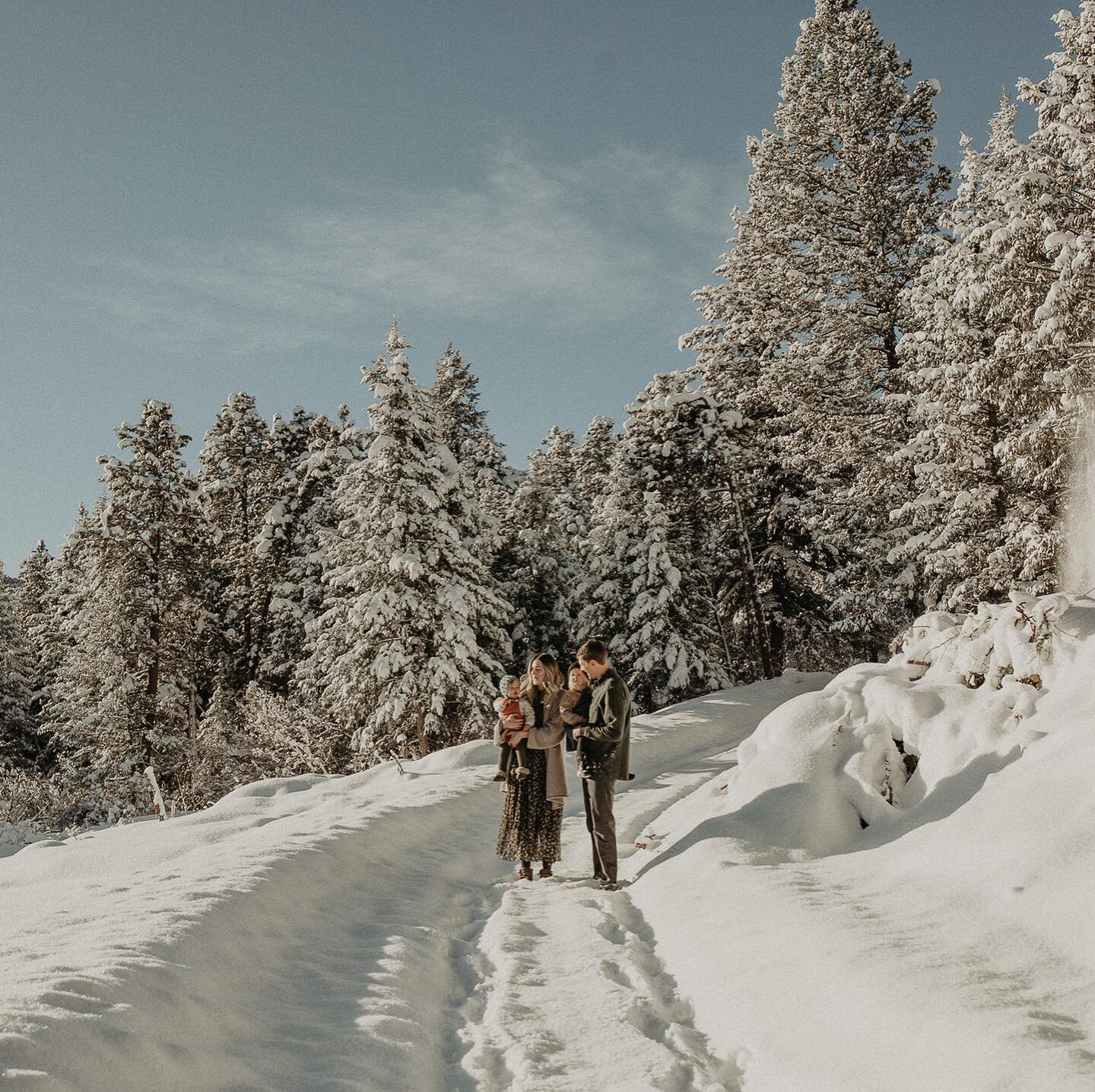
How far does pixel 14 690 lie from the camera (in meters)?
39.7

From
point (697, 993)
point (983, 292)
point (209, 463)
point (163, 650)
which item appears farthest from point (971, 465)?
point (209, 463)

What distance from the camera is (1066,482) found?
52.7ft

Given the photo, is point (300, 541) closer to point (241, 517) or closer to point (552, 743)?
point (241, 517)

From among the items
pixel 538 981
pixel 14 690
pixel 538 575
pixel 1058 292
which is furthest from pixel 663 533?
pixel 14 690

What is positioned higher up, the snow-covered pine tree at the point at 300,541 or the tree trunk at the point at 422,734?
the snow-covered pine tree at the point at 300,541

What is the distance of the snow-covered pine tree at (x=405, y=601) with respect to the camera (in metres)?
22.4

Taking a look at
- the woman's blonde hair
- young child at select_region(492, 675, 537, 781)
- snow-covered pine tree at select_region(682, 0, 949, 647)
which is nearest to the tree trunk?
snow-covered pine tree at select_region(682, 0, 949, 647)

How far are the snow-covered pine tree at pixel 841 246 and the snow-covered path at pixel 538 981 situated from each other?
1657 centimetres

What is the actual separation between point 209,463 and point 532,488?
689 inches

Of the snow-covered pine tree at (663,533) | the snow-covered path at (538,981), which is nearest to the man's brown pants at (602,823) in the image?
the snow-covered path at (538,981)

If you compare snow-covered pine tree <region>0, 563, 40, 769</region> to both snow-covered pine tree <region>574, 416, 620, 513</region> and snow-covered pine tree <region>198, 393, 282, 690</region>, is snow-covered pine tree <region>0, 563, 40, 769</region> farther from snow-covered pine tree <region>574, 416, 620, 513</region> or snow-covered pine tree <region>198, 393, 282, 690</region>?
snow-covered pine tree <region>574, 416, 620, 513</region>

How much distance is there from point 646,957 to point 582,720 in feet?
8.84

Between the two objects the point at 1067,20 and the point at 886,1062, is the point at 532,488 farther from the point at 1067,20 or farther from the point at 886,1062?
the point at 886,1062

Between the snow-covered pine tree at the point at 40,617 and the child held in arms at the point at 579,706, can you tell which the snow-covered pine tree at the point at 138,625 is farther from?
the child held in arms at the point at 579,706
